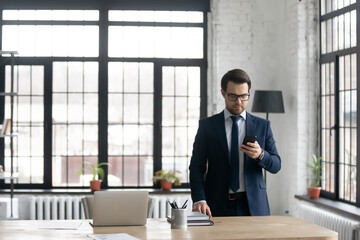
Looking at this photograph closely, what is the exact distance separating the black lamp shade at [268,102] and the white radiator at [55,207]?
2580 mm

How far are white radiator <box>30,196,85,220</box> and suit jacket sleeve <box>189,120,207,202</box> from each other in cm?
378

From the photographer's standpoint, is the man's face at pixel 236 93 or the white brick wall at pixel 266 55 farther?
the white brick wall at pixel 266 55

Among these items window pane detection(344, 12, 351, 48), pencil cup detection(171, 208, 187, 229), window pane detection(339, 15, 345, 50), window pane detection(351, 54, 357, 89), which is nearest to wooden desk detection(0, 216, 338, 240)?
pencil cup detection(171, 208, 187, 229)

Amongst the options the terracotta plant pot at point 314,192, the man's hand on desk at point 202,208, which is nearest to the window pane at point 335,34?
the terracotta plant pot at point 314,192

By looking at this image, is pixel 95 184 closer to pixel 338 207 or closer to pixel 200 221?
pixel 338 207

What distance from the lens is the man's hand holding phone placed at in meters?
3.70

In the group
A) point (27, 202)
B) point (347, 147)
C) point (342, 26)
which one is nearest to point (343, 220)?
point (347, 147)

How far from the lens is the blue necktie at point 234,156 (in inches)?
153

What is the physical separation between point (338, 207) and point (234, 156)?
274cm

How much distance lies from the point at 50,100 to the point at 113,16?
4.69ft

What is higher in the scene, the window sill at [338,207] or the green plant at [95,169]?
the green plant at [95,169]

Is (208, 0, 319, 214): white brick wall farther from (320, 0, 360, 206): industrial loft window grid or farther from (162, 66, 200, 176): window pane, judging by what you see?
(320, 0, 360, 206): industrial loft window grid

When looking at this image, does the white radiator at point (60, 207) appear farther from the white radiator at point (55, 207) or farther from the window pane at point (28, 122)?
the window pane at point (28, 122)

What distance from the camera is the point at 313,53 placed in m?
7.28
